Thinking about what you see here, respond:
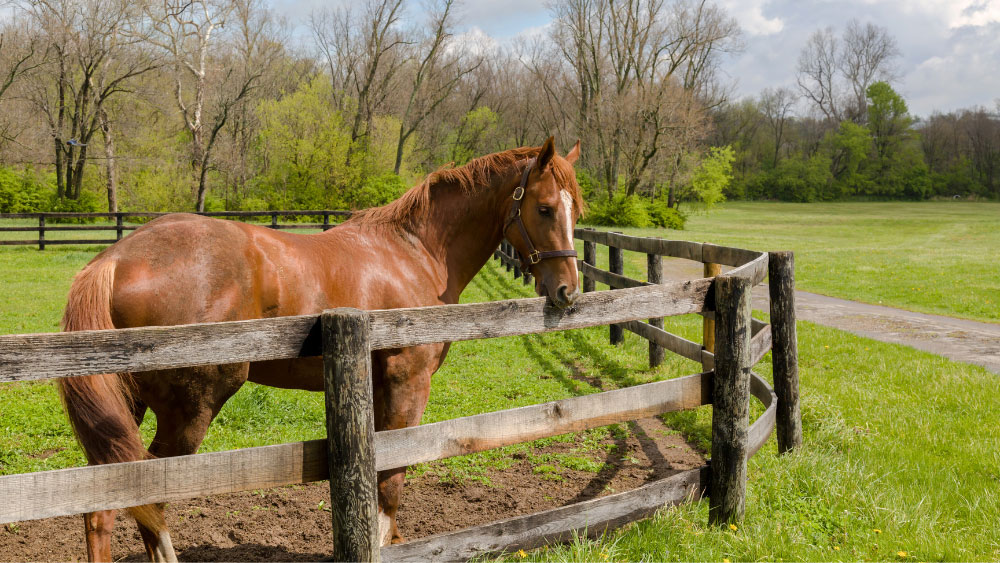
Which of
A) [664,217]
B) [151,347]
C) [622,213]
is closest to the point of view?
[151,347]

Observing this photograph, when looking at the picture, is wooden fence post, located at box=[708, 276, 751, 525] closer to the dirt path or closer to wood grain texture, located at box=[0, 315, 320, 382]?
wood grain texture, located at box=[0, 315, 320, 382]

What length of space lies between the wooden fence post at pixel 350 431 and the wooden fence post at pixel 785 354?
3.31 m

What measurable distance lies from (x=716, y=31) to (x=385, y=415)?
42545 millimetres

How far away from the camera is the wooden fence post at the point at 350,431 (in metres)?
2.41

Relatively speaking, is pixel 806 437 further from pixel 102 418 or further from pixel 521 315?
pixel 102 418

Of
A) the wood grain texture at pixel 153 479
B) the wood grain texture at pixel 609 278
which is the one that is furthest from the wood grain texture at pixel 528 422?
the wood grain texture at pixel 609 278

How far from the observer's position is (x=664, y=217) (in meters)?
39.0

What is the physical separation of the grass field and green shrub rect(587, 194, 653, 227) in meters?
26.9

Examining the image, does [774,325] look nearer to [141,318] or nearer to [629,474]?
[629,474]

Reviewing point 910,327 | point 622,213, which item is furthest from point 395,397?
point 622,213

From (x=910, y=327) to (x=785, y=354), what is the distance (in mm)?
7524

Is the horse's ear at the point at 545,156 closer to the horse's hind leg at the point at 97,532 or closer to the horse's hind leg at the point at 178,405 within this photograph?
the horse's hind leg at the point at 178,405

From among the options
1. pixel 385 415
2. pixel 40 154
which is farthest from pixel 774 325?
pixel 40 154

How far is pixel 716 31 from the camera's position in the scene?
4009 cm
